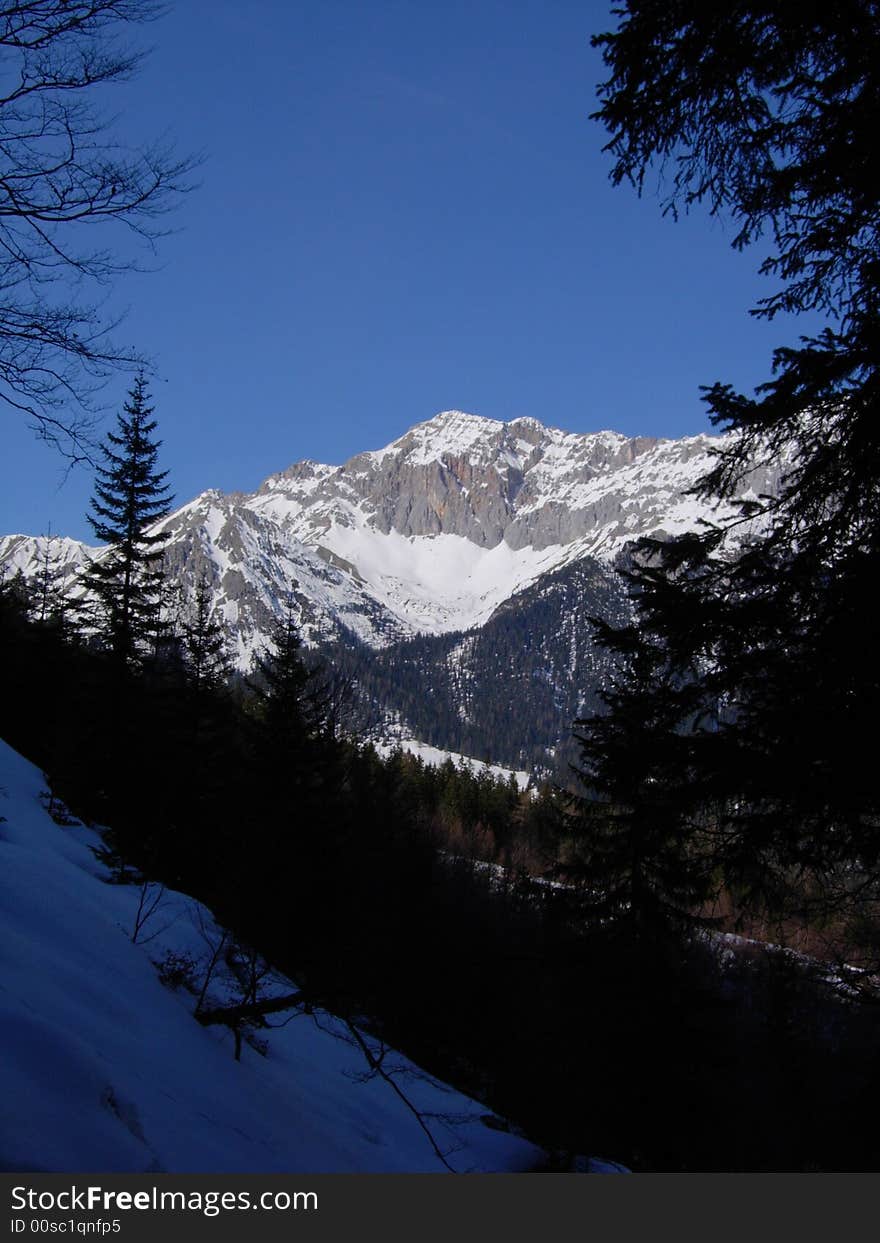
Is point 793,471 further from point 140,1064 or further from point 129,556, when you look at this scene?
point 129,556

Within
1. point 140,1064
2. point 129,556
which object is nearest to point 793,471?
point 140,1064

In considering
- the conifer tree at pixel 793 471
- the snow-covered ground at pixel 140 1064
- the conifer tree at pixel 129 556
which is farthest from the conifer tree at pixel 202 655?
the conifer tree at pixel 793 471

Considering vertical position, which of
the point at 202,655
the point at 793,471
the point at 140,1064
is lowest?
the point at 140,1064

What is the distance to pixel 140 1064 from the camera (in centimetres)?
477

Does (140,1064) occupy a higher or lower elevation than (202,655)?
lower

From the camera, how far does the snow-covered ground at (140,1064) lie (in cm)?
366

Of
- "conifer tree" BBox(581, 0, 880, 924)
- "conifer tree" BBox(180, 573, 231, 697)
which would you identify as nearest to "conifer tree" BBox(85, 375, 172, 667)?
"conifer tree" BBox(180, 573, 231, 697)

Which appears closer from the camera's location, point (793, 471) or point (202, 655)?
point (793, 471)

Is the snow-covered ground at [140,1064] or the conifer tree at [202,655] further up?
the conifer tree at [202,655]

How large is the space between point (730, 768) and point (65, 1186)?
14.4ft

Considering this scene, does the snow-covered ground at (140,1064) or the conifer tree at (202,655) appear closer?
the snow-covered ground at (140,1064)

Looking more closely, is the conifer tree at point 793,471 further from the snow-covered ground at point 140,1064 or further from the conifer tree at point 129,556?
the conifer tree at point 129,556

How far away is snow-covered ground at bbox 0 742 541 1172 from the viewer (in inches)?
144

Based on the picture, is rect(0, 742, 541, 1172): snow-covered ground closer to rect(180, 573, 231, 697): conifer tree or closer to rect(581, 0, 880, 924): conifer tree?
rect(581, 0, 880, 924): conifer tree
